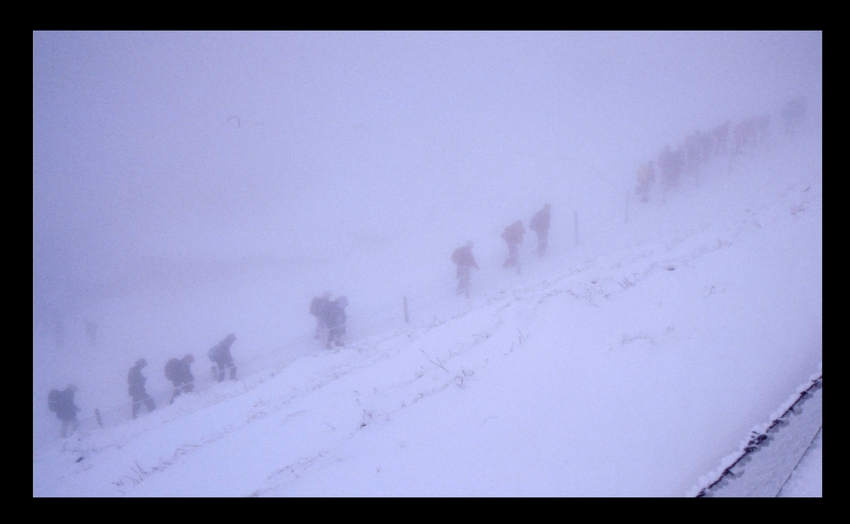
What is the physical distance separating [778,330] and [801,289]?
1.35 meters

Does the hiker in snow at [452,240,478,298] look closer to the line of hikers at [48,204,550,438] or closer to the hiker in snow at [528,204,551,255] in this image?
the line of hikers at [48,204,550,438]

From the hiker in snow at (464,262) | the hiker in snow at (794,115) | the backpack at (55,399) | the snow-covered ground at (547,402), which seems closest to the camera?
the snow-covered ground at (547,402)

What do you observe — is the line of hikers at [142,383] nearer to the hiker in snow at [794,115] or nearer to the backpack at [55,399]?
the backpack at [55,399]

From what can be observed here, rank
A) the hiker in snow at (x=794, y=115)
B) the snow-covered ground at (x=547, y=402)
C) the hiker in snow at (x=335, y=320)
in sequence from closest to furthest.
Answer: the snow-covered ground at (x=547, y=402) → the hiker in snow at (x=335, y=320) → the hiker in snow at (x=794, y=115)

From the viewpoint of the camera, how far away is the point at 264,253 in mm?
28188

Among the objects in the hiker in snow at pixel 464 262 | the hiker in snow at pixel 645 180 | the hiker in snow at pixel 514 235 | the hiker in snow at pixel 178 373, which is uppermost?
the hiker in snow at pixel 645 180

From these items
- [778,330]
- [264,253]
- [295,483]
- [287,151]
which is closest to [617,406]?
[778,330]

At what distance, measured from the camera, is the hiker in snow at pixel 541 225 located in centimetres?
1505

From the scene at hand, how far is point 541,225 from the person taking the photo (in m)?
15.1

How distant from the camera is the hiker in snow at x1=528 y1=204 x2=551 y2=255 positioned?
15.0 metres

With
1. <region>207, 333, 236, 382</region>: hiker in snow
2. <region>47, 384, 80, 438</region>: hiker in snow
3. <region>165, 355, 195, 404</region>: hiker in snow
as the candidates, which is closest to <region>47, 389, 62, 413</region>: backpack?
<region>47, 384, 80, 438</region>: hiker in snow

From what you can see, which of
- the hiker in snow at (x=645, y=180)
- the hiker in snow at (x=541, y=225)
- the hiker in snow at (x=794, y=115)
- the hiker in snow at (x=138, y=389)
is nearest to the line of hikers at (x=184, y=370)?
the hiker in snow at (x=138, y=389)

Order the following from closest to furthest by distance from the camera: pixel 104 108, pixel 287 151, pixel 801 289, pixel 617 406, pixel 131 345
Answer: pixel 617 406 → pixel 801 289 → pixel 131 345 → pixel 287 151 → pixel 104 108
